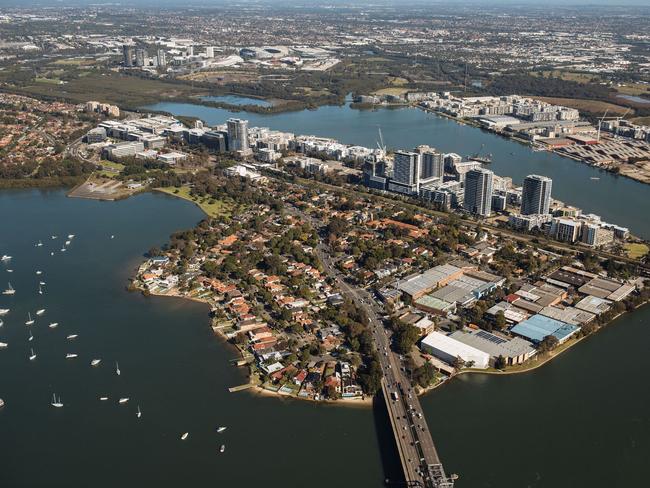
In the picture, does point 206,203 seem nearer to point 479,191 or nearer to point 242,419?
point 479,191

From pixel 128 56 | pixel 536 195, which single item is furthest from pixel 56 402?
pixel 128 56

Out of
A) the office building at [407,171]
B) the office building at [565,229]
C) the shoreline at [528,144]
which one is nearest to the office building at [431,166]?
the office building at [407,171]

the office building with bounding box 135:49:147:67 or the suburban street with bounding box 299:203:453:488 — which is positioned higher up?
the office building with bounding box 135:49:147:67

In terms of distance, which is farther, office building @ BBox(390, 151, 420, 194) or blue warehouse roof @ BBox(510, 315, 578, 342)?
office building @ BBox(390, 151, 420, 194)

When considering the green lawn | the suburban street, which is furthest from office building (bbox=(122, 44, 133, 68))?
the suburban street

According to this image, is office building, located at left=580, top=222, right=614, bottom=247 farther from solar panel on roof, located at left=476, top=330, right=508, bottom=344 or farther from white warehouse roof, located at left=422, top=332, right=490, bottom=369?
white warehouse roof, located at left=422, top=332, right=490, bottom=369

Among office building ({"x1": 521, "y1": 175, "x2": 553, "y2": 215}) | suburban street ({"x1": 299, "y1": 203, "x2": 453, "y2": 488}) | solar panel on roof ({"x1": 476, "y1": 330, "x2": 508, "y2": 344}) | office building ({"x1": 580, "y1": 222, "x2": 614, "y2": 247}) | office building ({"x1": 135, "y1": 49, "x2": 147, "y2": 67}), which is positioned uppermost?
office building ({"x1": 135, "y1": 49, "x2": 147, "y2": 67})

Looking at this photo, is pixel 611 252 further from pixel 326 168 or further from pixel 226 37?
pixel 226 37
